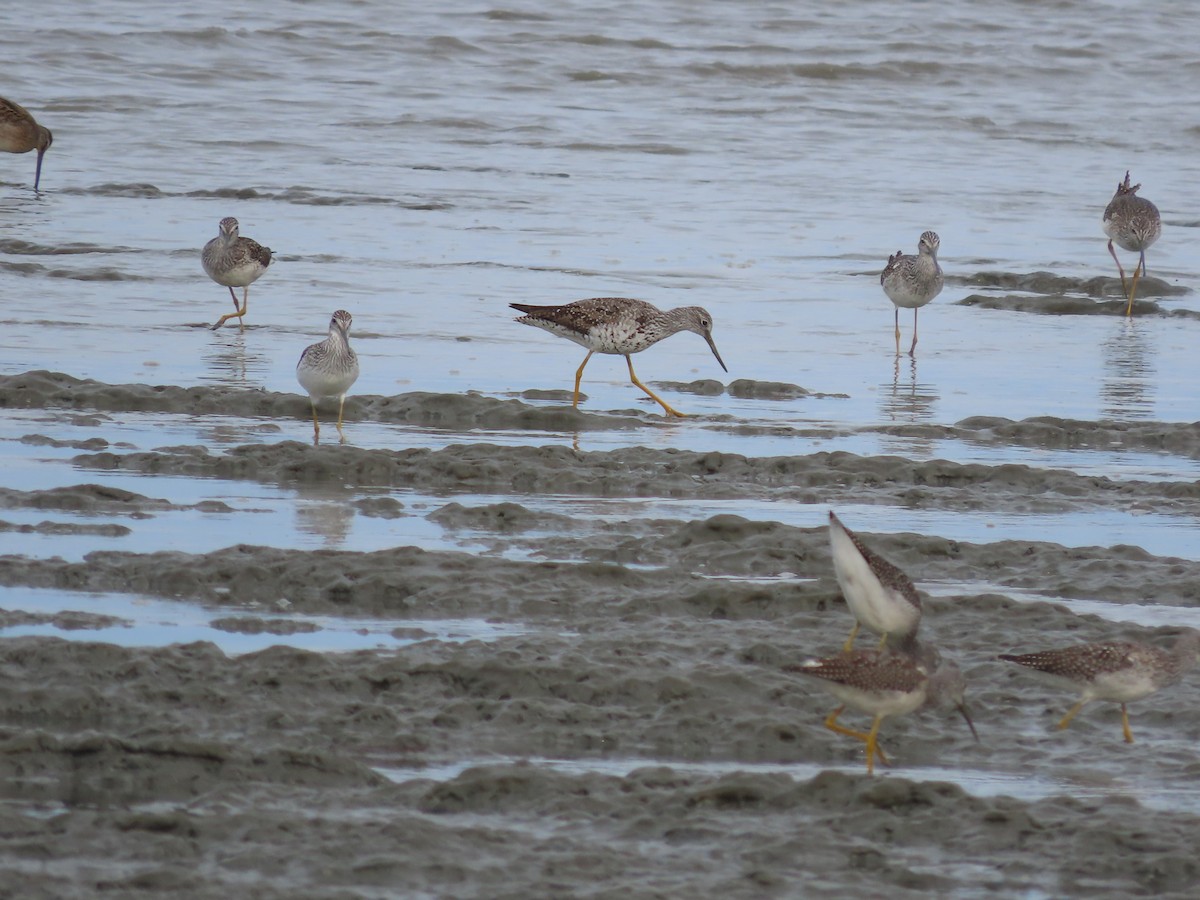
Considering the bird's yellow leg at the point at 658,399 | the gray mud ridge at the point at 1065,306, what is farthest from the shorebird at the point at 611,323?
the gray mud ridge at the point at 1065,306

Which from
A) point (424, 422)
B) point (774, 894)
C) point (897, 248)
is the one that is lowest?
point (774, 894)

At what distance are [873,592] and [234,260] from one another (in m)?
8.22

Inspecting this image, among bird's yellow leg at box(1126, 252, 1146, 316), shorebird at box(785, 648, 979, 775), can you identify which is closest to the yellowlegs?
shorebird at box(785, 648, 979, 775)

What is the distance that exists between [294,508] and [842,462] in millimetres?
2882

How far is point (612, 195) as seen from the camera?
19078 millimetres

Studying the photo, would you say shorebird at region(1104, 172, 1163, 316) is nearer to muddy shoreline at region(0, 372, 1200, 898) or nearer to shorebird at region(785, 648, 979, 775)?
muddy shoreline at region(0, 372, 1200, 898)

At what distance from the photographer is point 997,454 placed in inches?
368

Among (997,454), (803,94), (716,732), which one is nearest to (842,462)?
(997,454)

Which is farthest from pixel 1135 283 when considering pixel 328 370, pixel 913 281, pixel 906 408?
pixel 328 370

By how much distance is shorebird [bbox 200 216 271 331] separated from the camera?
12727 millimetres

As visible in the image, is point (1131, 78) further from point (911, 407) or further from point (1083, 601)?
point (1083, 601)

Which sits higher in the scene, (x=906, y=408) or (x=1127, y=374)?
(x=1127, y=374)

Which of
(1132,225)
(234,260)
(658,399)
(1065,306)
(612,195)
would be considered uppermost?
(612,195)

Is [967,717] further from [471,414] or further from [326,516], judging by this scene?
[471,414]
